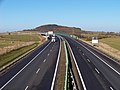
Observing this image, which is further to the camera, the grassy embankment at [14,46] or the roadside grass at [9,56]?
the grassy embankment at [14,46]

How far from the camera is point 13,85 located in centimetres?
2512

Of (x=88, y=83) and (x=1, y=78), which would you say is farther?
(x=1, y=78)

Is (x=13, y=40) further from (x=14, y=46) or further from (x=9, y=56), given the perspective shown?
(x=9, y=56)

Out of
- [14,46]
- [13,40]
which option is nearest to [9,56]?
[14,46]

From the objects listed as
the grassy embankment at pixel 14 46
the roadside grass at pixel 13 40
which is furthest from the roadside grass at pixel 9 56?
the roadside grass at pixel 13 40

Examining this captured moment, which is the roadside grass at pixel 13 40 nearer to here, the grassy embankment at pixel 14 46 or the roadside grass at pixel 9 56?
the grassy embankment at pixel 14 46

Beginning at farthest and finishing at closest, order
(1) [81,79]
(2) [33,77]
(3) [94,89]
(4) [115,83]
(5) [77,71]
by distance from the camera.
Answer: (5) [77,71] < (2) [33,77] < (1) [81,79] < (4) [115,83] < (3) [94,89]

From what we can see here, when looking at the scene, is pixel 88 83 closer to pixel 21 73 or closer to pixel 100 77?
pixel 100 77

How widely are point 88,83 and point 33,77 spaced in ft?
22.7

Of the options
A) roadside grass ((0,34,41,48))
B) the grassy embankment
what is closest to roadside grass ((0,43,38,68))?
the grassy embankment

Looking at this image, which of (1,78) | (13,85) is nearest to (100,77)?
(13,85)

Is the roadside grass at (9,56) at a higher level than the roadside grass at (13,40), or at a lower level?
higher

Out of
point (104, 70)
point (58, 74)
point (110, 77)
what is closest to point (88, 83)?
point (110, 77)

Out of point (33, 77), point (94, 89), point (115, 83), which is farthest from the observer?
point (33, 77)
